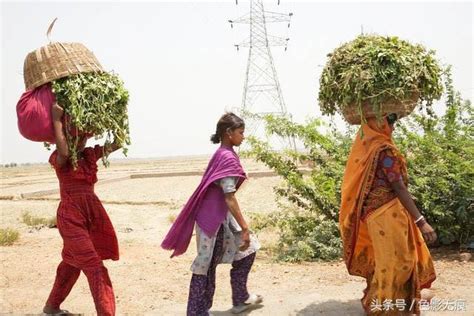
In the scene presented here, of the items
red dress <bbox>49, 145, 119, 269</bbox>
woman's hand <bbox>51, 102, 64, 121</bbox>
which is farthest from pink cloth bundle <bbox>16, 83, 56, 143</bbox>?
red dress <bbox>49, 145, 119, 269</bbox>

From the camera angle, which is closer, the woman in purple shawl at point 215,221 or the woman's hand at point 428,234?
the woman's hand at point 428,234

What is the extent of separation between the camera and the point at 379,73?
381cm

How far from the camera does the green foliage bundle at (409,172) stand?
21.9 ft

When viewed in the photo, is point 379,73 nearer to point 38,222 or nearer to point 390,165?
point 390,165

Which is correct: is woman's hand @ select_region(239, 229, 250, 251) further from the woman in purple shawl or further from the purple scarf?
the purple scarf

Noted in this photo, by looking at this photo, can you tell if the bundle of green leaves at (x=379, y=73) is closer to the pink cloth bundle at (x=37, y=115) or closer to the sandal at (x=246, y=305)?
the sandal at (x=246, y=305)

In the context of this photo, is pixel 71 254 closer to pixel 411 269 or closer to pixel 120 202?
pixel 411 269

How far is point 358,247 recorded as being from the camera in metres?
4.16

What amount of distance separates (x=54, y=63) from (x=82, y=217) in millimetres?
1273

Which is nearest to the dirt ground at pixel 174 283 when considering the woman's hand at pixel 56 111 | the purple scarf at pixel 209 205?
the purple scarf at pixel 209 205

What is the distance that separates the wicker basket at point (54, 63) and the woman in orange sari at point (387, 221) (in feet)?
7.59

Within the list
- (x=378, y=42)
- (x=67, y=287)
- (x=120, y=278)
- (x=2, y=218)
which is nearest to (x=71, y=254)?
(x=67, y=287)

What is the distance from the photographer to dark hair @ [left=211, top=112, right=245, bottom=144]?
4180 mm

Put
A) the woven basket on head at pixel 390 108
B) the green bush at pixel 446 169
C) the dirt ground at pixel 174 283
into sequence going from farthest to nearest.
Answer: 1. the green bush at pixel 446 169
2. the dirt ground at pixel 174 283
3. the woven basket on head at pixel 390 108
